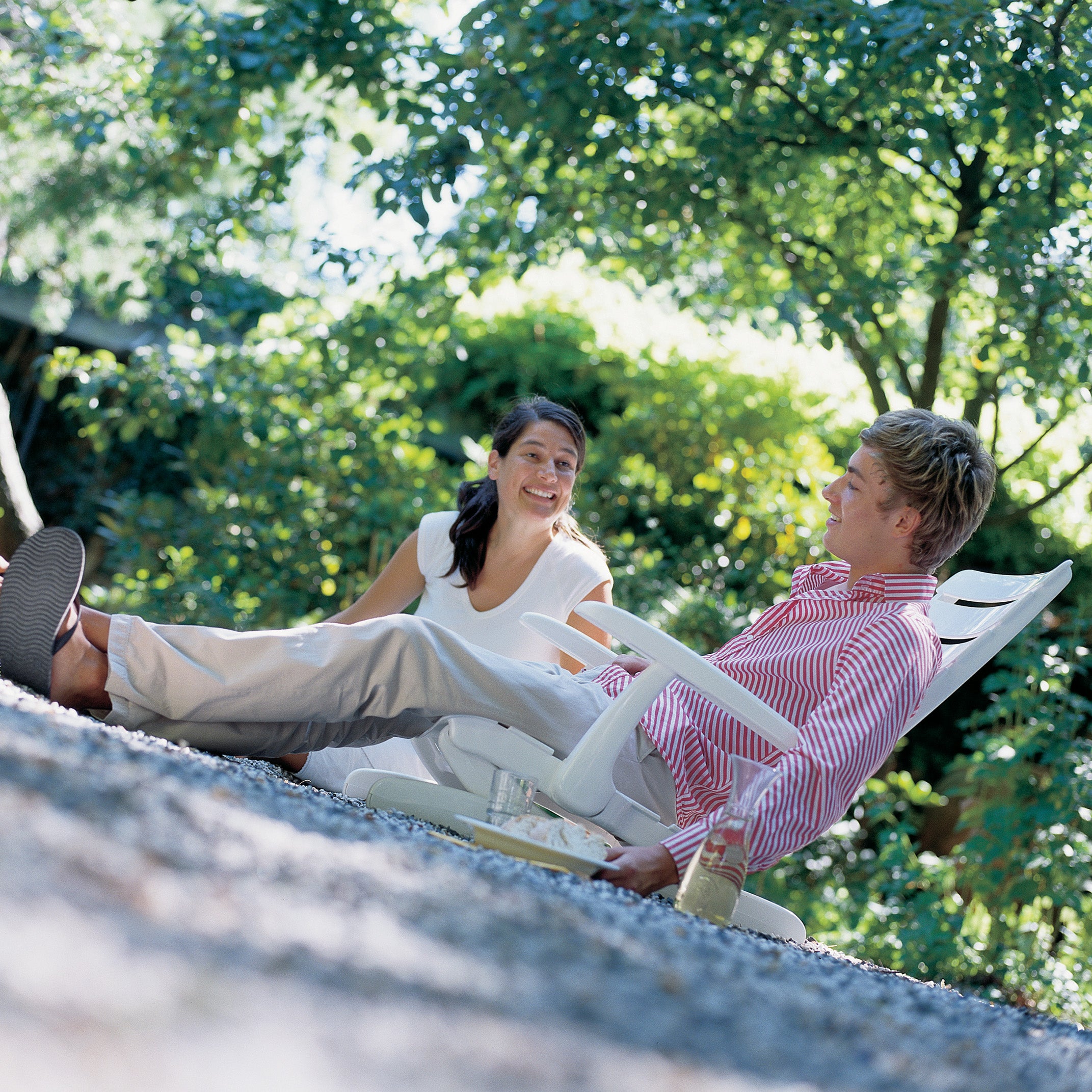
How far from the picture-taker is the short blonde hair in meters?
A: 2.46

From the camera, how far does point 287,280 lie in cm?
968

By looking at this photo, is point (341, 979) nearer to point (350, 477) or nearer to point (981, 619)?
point (981, 619)

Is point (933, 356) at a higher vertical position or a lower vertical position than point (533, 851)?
higher

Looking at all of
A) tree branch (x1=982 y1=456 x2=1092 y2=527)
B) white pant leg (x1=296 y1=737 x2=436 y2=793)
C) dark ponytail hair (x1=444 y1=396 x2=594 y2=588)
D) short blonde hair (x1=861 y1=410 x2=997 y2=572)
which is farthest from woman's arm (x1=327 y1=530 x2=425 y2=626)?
tree branch (x1=982 y1=456 x2=1092 y2=527)

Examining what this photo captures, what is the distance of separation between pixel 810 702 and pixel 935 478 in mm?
565

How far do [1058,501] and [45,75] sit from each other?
4.98m

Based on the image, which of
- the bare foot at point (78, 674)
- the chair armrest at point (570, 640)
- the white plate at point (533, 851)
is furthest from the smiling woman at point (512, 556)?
the white plate at point (533, 851)

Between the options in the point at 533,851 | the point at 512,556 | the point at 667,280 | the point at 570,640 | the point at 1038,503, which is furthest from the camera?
the point at 667,280

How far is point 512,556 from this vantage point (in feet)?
11.2

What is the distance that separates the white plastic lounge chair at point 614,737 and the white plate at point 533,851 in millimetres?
329

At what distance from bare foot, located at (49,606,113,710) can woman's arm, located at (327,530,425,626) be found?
1211 mm

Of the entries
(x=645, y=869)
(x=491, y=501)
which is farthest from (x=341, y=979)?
(x=491, y=501)


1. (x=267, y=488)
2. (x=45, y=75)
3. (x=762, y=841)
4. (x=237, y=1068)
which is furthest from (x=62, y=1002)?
(x=45, y=75)

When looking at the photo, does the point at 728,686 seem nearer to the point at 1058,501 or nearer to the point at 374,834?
the point at 374,834
